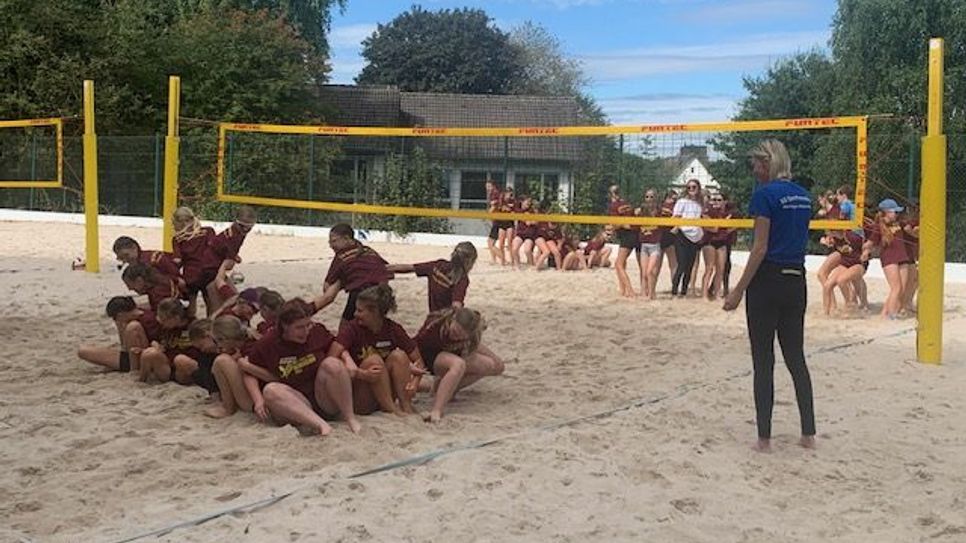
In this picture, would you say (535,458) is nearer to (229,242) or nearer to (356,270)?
(356,270)

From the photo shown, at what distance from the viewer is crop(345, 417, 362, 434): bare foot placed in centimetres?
493

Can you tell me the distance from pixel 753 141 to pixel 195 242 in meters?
10.9

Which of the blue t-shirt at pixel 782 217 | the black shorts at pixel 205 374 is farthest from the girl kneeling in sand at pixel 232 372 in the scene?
the blue t-shirt at pixel 782 217

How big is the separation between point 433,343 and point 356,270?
3.71ft

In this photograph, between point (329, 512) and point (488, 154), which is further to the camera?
point (488, 154)

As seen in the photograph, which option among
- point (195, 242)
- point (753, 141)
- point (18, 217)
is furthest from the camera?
point (18, 217)

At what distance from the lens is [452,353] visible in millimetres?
5508

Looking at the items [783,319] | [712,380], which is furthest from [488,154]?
[783,319]

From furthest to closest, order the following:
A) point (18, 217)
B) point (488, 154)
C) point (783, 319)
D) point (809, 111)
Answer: point (809, 111)
point (18, 217)
point (488, 154)
point (783, 319)

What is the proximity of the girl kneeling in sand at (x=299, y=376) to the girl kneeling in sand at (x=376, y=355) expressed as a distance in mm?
138

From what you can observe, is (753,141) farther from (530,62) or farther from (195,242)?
(530,62)

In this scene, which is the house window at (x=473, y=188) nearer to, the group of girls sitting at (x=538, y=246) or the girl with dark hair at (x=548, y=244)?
the group of girls sitting at (x=538, y=246)

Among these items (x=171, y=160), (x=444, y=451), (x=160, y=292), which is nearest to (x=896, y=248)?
(x=444, y=451)

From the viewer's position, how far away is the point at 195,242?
791 centimetres
